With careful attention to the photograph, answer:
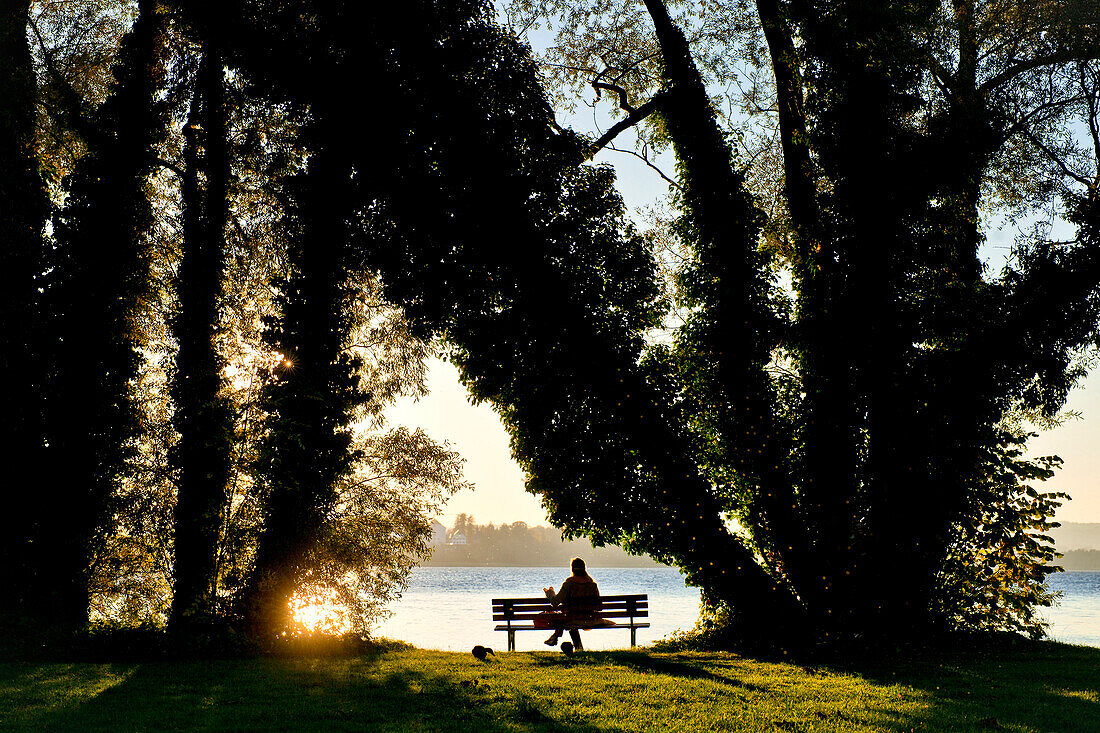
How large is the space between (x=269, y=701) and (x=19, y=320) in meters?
11.1

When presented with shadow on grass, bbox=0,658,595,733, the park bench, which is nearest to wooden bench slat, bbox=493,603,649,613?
the park bench

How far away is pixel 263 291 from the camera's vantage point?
18.0 meters

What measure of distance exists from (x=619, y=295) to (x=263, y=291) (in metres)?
8.57

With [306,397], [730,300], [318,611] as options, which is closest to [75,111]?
[306,397]

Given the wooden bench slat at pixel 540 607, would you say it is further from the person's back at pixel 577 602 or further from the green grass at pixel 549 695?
the green grass at pixel 549 695

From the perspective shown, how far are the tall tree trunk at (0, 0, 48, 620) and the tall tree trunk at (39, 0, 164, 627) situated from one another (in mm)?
325

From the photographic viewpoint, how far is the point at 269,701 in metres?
8.15

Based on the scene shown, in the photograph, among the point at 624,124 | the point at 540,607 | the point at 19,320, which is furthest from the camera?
the point at 624,124

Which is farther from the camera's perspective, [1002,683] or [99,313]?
[99,313]

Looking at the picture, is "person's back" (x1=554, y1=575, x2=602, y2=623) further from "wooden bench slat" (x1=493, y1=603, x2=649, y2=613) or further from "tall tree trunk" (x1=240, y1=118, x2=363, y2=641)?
"tall tree trunk" (x1=240, y1=118, x2=363, y2=641)

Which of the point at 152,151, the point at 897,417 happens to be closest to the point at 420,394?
the point at 152,151

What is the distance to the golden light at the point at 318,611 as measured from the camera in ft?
47.5

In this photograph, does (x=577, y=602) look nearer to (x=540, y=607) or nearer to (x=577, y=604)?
(x=577, y=604)

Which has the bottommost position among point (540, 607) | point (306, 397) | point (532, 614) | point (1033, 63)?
point (532, 614)
